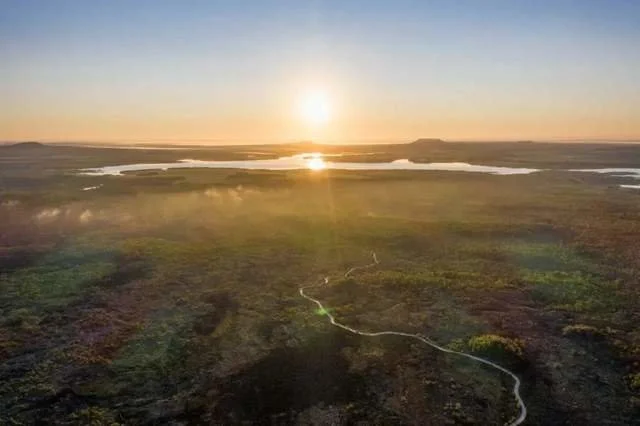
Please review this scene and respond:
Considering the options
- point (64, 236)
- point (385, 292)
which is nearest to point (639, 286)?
point (385, 292)

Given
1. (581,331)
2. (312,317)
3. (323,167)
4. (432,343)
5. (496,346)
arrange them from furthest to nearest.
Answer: (323,167), (312,317), (581,331), (432,343), (496,346)

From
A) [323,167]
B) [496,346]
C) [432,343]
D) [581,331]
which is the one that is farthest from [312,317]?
[323,167]

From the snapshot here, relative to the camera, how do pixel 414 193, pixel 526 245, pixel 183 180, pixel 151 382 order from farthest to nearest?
pixel 183 180
pixel 414 193
pixel 526 245
pixel 151 382

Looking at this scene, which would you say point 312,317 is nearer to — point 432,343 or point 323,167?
point 432,343

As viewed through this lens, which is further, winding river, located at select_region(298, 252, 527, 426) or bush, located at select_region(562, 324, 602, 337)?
bush, located at select_region(562, 324, 602, 337)

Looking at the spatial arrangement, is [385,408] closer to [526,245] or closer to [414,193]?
[526,245]

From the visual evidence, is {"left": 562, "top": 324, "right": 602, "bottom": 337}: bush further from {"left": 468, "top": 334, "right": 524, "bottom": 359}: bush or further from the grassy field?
{"left": 468, "top": 334, "right": 524, "bottom": 359}: bush

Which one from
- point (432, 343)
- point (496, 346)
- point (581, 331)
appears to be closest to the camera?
point (496, 346)

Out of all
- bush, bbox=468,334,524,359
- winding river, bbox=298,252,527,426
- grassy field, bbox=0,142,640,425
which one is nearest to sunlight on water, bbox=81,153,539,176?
grassy field, bbox=0,142,640,425

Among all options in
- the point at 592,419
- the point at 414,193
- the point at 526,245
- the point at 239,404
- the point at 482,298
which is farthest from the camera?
the point at 414,193
